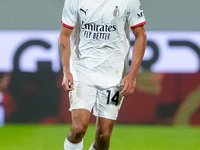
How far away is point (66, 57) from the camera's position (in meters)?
4.38

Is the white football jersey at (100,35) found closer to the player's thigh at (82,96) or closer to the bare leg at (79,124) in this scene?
the player's thigh at (82,96)

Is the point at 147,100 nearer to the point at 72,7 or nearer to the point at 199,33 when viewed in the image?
the point at 199,33

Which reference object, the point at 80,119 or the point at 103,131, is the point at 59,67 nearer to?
the point at 103,131

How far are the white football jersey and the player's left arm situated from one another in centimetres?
9

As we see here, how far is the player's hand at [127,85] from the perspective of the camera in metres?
4.29

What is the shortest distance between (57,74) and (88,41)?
2.77 meters

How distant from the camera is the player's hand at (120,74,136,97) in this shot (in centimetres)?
429

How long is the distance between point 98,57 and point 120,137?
2.29 m

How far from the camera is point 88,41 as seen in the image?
446cm

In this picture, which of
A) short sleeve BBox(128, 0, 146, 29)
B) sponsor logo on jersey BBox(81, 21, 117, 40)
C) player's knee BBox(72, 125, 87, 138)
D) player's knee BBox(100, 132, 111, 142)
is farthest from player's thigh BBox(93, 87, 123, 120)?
short sleeve BBox(128, 0, 146, 29)

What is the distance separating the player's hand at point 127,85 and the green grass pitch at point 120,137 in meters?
1.75

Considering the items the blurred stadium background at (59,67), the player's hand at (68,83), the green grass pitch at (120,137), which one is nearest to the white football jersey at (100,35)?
the player's hand at (68,83)

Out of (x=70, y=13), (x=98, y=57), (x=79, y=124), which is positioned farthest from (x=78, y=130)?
(x=70, y=13)

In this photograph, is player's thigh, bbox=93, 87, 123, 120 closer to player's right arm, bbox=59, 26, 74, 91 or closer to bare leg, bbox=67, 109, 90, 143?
bare leg, bbox=67, 109, 90, 143
